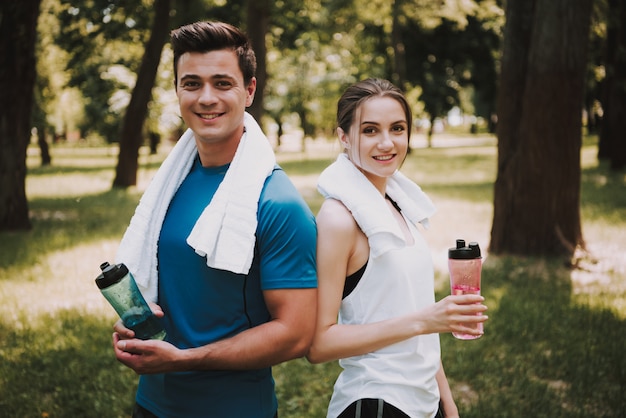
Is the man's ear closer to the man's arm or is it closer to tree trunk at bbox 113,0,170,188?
the man's arm

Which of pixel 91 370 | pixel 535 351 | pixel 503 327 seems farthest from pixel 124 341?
pixel 503 327

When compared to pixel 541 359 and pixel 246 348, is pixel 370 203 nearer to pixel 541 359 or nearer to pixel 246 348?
pixel 246 348

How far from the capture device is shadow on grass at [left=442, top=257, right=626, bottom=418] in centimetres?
434

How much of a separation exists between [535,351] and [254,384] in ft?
12.8

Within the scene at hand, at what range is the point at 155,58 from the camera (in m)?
16.0

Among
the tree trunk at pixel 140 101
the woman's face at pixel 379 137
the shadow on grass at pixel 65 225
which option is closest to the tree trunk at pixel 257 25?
the tree trunk at pixel 140 101

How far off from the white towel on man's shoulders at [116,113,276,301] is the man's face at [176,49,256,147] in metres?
0.10

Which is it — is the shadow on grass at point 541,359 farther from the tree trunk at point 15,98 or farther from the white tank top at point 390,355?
the tree trunk at point 15,98

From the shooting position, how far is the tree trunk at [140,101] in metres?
15.7

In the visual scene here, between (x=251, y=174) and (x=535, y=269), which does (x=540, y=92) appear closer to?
(x=535, y=269)

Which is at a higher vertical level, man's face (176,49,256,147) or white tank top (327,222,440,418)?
man's face (176,49,256,147)

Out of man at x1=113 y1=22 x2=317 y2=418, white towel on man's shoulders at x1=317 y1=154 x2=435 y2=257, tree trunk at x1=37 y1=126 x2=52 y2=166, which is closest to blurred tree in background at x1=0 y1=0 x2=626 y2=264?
tree trunk at x1=37 y1=126 x2=52 y2=166

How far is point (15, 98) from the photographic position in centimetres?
975

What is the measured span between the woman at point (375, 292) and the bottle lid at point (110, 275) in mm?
649
